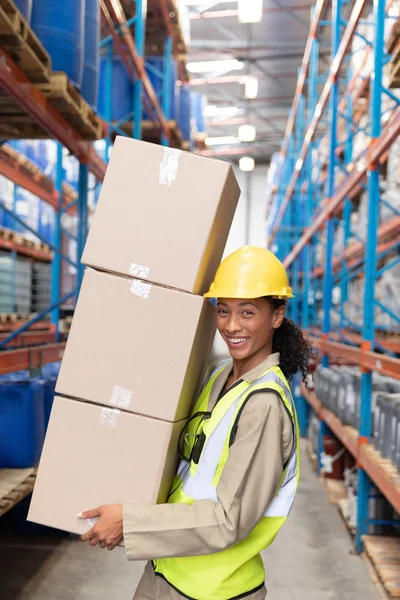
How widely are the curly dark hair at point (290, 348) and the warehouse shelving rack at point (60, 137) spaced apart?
195 centimetres

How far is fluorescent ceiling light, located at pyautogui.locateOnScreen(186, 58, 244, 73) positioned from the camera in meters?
13.4

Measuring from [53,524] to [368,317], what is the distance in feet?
11.0

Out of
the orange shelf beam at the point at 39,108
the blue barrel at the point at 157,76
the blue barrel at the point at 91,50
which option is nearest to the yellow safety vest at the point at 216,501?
the orange shelf beam at the point at 39,108

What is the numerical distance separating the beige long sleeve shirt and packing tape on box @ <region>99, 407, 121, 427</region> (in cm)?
30

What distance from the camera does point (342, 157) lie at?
394 inches

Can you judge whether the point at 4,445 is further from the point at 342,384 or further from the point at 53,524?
the point at 342,384

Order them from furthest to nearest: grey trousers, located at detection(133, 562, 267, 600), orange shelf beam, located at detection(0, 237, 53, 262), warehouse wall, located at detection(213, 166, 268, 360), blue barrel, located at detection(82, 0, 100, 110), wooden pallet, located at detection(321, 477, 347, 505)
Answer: warehouse wall, located at detection(213, 166, 268, 360)
orange shelf beam, located at detection(0, 237, 53, 262)
wooden pallet, located at detection(321, 477, 347, 505)
blue barrel, located at detection(82, 0, 100, 110)
grey trousers, located at detection(133, 562, 267, 600)

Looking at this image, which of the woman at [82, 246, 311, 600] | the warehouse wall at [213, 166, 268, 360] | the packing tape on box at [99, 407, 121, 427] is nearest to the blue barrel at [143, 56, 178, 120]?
the woman at [82, 246, 311, 600]

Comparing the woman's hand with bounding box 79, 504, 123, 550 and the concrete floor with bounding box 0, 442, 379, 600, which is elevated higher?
the woman's hand with bounding box 79, 504, 123, 550

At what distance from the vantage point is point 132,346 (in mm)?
1764

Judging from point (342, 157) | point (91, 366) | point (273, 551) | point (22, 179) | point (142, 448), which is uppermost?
point (342, 157)

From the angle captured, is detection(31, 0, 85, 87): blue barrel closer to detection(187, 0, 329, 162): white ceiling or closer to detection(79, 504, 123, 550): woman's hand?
detection(79, 504, 123, 550): woman's hand

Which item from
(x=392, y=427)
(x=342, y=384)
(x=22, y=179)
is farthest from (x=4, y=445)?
(x=22, y=179)

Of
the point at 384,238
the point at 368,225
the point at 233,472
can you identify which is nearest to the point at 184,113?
the point at 384,238
